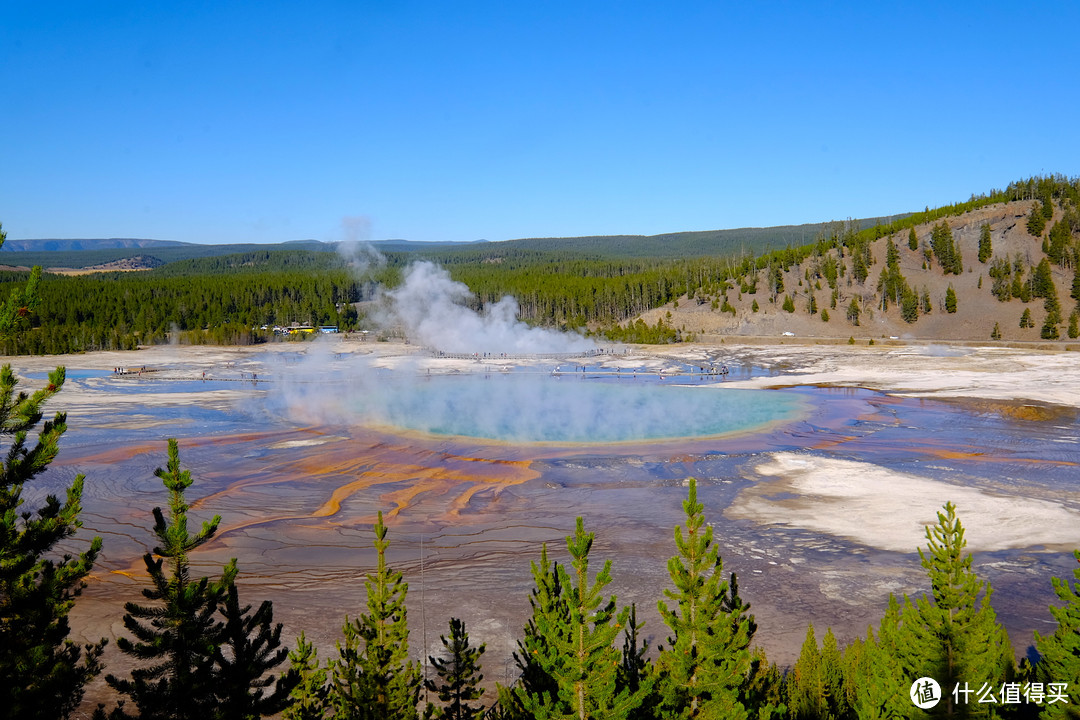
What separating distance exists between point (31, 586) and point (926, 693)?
30.2ft

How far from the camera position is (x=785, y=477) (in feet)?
81.0

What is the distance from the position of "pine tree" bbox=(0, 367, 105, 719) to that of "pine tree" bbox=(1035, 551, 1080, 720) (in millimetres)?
10143

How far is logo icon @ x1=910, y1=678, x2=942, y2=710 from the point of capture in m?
7.59

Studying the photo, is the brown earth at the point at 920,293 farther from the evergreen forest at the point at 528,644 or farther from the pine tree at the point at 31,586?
the pine tree at the point at 31,586

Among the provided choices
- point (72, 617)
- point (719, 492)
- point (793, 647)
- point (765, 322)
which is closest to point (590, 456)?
point (719, 492)

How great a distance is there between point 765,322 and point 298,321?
69.4 meters

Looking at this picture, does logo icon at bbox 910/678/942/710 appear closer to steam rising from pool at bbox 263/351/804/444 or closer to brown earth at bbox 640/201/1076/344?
steam rising from pool at bbox 263/351/804/444

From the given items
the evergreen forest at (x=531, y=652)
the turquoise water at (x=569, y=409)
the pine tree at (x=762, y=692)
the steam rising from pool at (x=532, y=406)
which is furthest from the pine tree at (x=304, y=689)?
the turquoise water at (x=569, y=409)

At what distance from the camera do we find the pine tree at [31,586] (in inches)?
285

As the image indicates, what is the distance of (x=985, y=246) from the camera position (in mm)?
100062

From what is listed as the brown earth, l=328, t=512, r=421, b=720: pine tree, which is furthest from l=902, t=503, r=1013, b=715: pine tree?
the brown earth

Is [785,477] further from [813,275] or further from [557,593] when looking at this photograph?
[813,275]

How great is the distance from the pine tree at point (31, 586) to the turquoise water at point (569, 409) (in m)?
23.8

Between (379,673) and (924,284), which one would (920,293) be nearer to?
(924,284)
